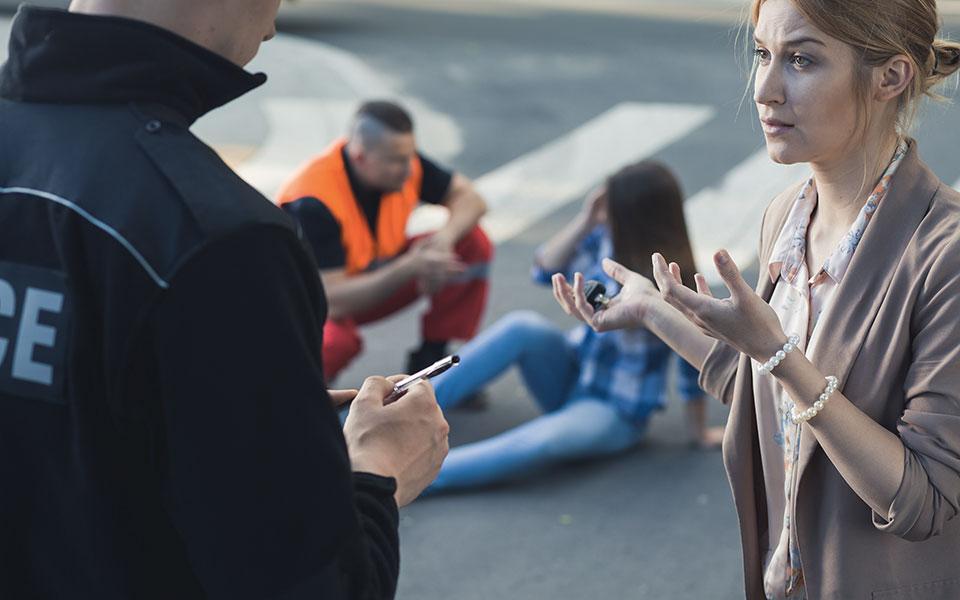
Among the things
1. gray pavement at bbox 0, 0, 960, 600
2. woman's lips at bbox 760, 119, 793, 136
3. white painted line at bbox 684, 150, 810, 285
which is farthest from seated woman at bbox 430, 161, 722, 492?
woman's lips at bbox 760, 119, 793, 136

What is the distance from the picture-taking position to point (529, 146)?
984 cm

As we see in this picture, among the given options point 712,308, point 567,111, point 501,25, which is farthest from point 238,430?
point 501,25

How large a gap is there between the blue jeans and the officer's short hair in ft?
3.42

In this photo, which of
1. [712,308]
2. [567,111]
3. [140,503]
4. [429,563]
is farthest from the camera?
[567,111]

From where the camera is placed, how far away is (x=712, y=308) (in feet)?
6.70

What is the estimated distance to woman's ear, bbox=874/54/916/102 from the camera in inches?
88.3

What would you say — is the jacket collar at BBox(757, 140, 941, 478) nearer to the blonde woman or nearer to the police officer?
the blonde woman

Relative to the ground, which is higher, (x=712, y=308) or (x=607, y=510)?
(x=712, y=308)

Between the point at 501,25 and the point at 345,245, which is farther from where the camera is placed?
the point at 501,25

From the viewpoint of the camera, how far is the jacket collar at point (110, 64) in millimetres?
1474

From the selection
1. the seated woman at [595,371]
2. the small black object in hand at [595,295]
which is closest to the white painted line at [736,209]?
the seated woman at [595,371]

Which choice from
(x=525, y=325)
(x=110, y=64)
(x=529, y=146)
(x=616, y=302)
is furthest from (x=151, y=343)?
(x=529, y=146)

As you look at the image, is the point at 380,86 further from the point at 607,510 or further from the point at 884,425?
the point at 884,425

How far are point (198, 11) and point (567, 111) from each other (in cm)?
925
